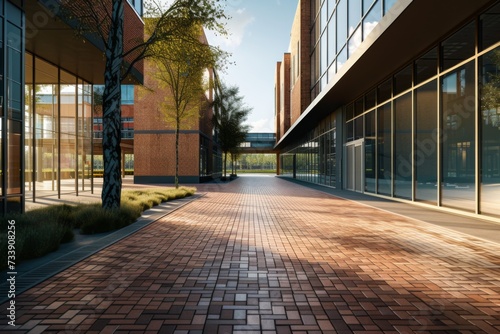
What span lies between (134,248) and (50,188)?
13.4 meters

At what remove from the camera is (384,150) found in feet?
50.5

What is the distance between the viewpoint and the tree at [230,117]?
37062 millimetres

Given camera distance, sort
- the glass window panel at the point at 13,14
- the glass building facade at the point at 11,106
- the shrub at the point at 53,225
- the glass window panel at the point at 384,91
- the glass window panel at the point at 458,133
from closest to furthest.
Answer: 1. the shrub at the point at 53,225
2. the glass building facade at the point at 11,106
3. the glass window panel at the point at 13,14
4. the glass window panel at the point at 458,133
5. the glass window panel at the point at 384,91

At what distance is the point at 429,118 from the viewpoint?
11.6 meters

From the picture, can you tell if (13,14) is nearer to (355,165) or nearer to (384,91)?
(384,91)

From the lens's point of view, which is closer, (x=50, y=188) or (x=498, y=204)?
(x=498, y=204)

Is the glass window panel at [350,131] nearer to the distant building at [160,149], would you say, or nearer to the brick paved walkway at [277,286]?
the brick paved walkway at [277,286]

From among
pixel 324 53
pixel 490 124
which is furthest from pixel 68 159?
pixel 490 124

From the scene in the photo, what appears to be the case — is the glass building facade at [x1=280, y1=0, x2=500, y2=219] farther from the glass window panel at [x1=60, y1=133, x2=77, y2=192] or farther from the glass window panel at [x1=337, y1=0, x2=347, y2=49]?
the glass window panel at [x1=60, y1=133, x2=77, y2=192]

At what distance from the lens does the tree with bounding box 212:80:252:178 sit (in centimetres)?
3706

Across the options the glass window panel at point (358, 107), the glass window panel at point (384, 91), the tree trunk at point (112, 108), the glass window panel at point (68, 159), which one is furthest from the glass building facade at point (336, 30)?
the glass window panel at point (68, 159)

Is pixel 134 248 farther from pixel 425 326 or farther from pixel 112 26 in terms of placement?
pixel 112 26

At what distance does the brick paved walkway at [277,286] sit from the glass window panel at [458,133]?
364 cm

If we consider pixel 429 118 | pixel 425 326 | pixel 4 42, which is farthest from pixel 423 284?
pixel 4 42
